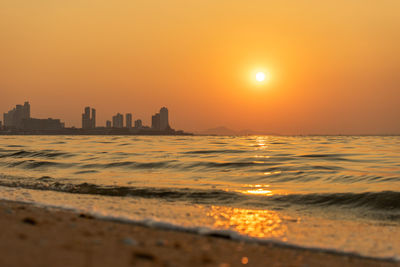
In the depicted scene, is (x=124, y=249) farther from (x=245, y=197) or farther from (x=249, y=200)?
(x=245, y=197)

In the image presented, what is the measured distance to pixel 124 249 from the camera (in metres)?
4.71

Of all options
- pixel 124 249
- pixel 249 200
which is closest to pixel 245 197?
pixel 249 200

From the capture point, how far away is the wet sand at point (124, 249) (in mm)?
4167

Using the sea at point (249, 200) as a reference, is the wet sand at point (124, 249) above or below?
above

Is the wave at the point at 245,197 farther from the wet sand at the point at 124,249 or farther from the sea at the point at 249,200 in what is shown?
the wet sand at the point at 124,249

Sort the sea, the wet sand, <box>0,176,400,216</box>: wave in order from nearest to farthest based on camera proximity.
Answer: the wet sand
the sea
<box>0,176,400,216</box>: wave

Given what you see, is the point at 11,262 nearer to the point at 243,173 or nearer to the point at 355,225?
the point at 355,225

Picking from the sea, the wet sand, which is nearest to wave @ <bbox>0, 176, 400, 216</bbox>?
the sea

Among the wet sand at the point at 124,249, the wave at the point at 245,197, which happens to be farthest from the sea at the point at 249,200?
the wet sand at the point at 124,249

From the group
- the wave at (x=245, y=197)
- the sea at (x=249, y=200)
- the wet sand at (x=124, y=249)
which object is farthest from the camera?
the wave at (x=245, y=197)

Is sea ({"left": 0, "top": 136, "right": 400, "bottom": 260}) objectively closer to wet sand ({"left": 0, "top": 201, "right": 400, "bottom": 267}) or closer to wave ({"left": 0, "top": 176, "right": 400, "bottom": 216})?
wave ({"left": 0, "top": 176, "right": 400, "bottom": 216})

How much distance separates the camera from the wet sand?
4.17 m

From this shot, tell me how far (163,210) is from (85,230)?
10.5ft

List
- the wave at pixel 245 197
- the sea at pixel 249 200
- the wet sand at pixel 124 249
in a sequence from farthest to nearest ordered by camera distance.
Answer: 1. the wave at pixel 245 197
2. the sea at pixel 249 200
3. the wet sand at pixel 124 249
